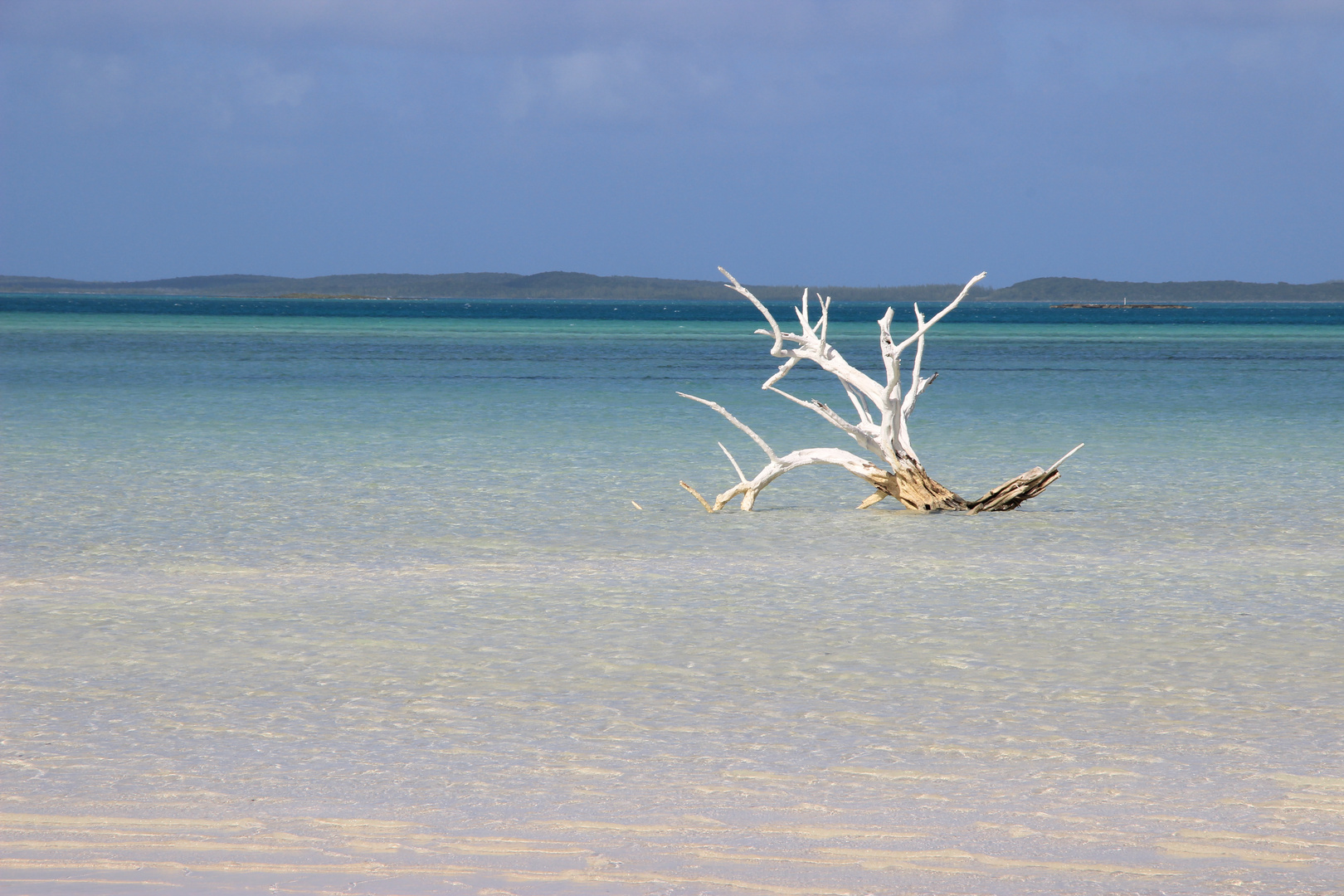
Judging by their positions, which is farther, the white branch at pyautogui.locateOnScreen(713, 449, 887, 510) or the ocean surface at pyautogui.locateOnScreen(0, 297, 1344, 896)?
the white branch at pyautogui.locateOnScreen(713, 449, 887, 510)

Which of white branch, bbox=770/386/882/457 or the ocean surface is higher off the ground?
white branch, bbox=770/386/882/457

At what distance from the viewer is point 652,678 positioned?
6.84 meters

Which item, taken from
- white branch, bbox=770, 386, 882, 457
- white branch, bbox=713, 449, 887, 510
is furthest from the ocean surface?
white branch, bbox=770, 386, 882, 457

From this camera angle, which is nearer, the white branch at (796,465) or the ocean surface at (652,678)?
the ocean surface at (652,678)

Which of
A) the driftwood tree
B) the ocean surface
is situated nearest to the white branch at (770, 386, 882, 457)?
the driftwood tree

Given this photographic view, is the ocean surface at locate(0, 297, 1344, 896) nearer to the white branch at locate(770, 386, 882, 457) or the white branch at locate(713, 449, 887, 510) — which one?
the white branch at locate(713, 449, 887, 510)

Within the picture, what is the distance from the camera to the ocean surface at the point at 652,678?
4.42 m

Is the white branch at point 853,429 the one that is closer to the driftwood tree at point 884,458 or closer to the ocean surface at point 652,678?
the driftwood tree at point 884,458

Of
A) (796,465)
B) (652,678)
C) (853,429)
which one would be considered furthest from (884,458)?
(652,678)

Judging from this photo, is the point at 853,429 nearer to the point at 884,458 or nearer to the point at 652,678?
the point at 884,458

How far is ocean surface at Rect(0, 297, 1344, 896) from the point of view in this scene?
442cm

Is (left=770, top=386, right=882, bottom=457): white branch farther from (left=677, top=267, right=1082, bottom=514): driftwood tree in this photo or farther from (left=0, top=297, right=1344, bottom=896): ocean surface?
(left=0, top=297, right=1344, bottom=896): ocean surface

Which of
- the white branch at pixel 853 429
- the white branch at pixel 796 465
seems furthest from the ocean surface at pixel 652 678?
the white branch at pixel 853 429

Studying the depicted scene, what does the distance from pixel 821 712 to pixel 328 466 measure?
10774 mm
